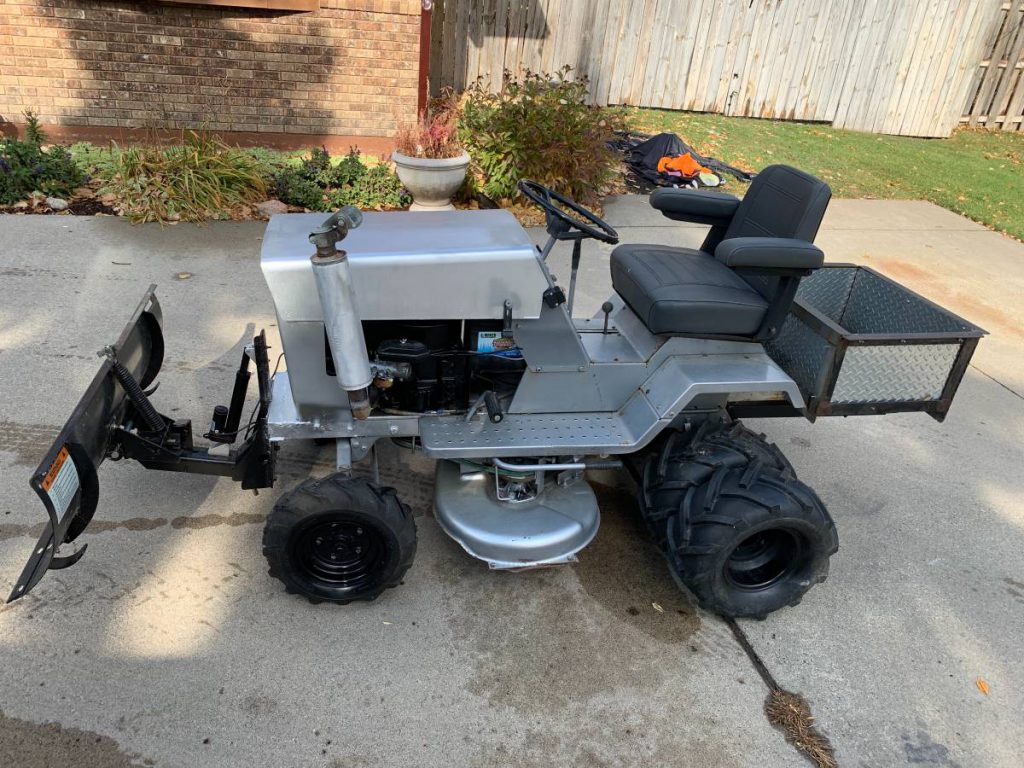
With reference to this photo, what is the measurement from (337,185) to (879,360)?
5288mm

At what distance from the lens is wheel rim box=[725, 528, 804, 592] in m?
2.62

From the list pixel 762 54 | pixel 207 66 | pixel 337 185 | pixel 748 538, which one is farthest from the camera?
pixel 762 54

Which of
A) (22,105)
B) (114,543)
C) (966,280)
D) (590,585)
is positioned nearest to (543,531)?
(590,585)

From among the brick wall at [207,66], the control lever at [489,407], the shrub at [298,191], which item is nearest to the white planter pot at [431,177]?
the shrub at [298,191]

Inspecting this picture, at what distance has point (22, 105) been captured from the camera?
→ 6.82m

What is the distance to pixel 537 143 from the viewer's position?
6309 mm

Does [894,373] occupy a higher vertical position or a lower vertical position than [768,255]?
lower

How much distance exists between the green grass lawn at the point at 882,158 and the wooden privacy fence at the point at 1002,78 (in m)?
0.66

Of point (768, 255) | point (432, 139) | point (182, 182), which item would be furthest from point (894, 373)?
point (182, 182)

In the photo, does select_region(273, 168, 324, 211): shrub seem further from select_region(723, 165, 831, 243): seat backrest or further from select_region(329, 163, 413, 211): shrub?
select_region(723, 165, 831, 243): seat backrest

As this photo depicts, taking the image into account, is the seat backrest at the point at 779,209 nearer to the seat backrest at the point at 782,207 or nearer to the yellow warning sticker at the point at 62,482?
the seat backrest at the point at 782,207

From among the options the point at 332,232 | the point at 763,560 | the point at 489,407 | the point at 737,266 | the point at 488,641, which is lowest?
the point at 488,641

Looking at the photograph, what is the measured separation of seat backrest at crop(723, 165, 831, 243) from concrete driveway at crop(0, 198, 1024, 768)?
1206mm

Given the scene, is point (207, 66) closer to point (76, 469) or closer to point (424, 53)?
point (424, 53)
